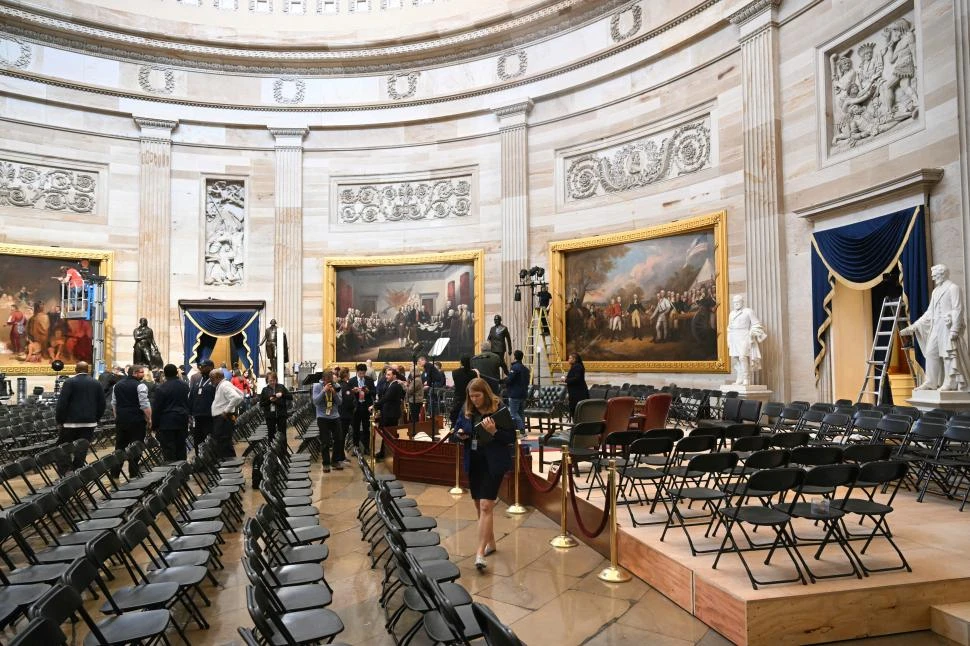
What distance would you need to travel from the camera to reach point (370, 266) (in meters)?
22.4

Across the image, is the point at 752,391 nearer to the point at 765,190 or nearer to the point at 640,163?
the point at 765,190

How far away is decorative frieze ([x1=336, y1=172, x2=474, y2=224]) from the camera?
21984 mm

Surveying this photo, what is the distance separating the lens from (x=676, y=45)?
16.9 meters

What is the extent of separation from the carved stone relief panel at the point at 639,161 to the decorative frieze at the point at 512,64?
3.45 m

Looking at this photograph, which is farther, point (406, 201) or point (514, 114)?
point (406, 201)

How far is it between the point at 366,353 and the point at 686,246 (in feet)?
36.8

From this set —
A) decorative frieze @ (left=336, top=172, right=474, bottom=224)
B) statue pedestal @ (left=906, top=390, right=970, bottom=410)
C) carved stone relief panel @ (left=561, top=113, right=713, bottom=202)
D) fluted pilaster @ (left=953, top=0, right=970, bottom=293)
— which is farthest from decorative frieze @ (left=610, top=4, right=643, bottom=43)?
statue pedestal @ (left=906, top=390, right=970, bottom=410)

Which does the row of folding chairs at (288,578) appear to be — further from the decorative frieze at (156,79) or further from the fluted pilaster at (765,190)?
the decorative frieze at (156,79)

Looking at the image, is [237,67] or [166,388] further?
[237,67]

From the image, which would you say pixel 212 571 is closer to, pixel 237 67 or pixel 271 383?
pixel 271 383

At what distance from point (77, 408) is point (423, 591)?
312 inches

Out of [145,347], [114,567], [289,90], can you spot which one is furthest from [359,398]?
[289,90]

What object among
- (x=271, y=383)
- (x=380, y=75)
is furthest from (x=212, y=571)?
(x=380, y=75)

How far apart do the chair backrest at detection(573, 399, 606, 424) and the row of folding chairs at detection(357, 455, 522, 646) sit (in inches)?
121
